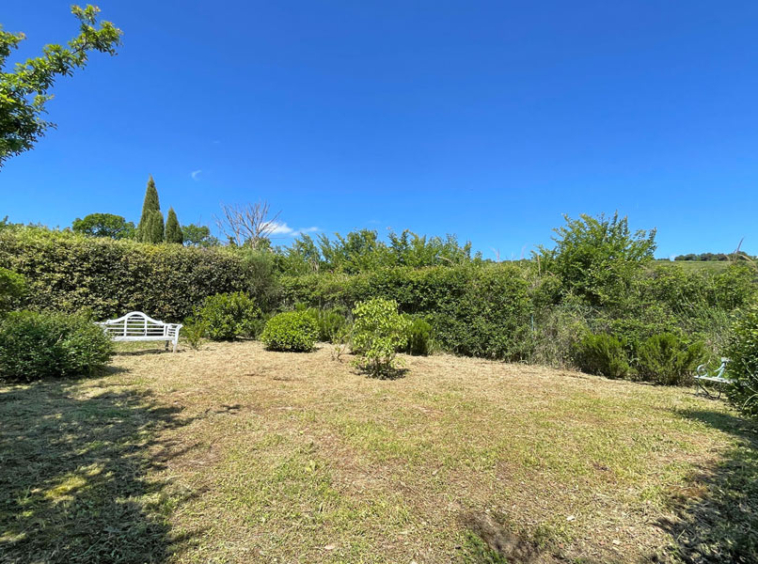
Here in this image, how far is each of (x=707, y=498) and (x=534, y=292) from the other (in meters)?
5.65

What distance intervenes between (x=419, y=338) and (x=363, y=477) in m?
5.81

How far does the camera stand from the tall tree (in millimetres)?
25016

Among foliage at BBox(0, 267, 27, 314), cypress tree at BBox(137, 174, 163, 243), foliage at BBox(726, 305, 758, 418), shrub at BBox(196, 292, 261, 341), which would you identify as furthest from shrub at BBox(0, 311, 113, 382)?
cypress tree at BBox(137, 174, 163, 243)

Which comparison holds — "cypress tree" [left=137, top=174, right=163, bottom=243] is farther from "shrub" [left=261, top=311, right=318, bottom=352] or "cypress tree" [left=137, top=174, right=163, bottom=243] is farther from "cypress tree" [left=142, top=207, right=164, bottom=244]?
"shrub" [left=261, top=311, right=318, bottom=352]

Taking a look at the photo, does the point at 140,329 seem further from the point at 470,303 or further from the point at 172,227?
the point at 172,227

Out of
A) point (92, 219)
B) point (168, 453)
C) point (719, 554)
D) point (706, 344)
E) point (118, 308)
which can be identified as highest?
point (92, 219)

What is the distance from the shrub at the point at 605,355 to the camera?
21.7 feet

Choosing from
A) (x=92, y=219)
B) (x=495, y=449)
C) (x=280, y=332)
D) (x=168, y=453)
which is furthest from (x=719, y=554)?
(x=92, y=219)

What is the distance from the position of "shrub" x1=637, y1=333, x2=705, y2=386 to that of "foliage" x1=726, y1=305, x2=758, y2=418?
227 centimetres

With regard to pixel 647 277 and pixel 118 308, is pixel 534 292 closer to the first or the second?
pixel 647 277

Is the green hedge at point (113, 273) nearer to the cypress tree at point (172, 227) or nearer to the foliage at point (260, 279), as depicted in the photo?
the foliage at point (260, 279)

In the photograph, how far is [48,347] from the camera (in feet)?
16.1

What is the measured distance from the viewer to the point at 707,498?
252 centimetres

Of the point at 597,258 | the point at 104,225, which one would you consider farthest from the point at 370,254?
the point at 104,225
